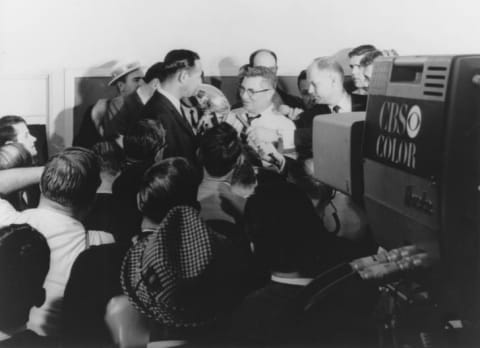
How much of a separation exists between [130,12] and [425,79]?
0.86 metres

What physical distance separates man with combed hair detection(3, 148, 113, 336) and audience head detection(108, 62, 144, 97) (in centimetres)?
20

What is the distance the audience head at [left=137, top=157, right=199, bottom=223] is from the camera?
Result: 1.61 m

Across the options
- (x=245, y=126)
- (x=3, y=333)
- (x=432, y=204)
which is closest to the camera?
(x=432, y=204)

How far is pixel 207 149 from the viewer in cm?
166

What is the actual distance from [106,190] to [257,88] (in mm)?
497

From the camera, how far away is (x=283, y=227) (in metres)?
1.69

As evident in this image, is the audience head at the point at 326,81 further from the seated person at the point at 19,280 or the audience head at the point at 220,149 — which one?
the seated person at the point at 19,280

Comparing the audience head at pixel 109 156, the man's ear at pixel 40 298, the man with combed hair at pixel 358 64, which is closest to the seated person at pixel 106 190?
the audience head at pixel 109 156

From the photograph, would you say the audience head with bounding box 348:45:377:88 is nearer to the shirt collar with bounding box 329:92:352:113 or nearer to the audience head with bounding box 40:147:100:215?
the shirt collar with bounding box 329:92:352:113

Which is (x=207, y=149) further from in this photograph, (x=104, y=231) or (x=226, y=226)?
(x=104, y=231)

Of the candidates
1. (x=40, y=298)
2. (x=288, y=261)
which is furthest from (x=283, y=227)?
(x=40, y=298)

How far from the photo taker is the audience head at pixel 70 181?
1.59m

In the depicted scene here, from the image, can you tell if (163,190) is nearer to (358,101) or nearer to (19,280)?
(19,280)

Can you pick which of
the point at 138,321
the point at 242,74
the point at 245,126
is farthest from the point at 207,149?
the point at 138,321
